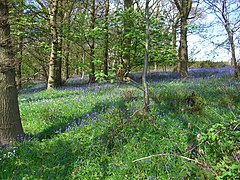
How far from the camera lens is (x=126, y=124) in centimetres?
416

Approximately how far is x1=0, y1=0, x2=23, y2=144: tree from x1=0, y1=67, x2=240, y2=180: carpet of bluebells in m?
0.29

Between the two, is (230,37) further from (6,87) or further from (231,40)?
(6,87)

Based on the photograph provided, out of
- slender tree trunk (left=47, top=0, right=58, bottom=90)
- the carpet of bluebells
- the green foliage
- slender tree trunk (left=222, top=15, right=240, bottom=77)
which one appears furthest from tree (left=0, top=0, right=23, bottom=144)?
→ slender tree trunk (left=222, top=15, right=240, bottom=77)

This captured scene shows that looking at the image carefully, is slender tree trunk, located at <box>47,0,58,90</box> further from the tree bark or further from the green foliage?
the green foliage

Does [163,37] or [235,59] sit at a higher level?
[163,37]

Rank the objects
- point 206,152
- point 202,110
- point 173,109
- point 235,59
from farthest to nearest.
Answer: point 235,59
point 173,109
point 202,110
point 206,152

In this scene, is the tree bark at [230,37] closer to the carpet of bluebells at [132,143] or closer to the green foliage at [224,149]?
the carpet of bluebells at [132,143]

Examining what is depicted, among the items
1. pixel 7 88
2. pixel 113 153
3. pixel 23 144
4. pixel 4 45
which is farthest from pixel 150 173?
pixel 4 45

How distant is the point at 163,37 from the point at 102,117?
18.9 feet

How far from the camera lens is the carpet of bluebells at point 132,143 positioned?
2607 mm

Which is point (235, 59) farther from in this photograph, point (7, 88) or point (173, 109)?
point (7, 88)

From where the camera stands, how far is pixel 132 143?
3578 millimetres

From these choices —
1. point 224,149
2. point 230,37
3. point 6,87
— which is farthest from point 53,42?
point 224,149

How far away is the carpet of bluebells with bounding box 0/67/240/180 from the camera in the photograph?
2607 mm
